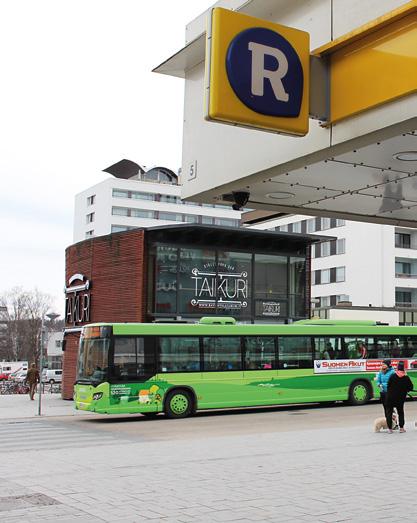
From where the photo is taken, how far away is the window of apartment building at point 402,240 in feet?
203

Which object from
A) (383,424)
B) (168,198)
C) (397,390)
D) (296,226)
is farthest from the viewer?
(168,198)

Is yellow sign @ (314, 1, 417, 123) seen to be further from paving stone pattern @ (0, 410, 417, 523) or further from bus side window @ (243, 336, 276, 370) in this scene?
bus side window @ (243, 336, 276, 370)

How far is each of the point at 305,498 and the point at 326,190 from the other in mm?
3666

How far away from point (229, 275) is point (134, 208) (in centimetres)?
5723

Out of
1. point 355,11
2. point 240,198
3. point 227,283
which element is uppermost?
point 355,11

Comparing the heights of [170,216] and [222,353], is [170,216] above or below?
above

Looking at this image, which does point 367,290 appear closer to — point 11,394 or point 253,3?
point 11,394

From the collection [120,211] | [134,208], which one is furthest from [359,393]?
[134,208]

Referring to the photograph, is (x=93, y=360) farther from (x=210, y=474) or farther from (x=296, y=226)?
(x=296, y=226)

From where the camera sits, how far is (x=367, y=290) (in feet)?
200

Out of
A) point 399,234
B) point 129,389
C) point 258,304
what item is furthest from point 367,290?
point 129,389

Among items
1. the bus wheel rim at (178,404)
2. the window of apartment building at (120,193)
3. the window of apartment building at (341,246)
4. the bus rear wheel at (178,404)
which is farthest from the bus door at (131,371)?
the window of apartment building at (120,193)

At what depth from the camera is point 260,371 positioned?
24.2m

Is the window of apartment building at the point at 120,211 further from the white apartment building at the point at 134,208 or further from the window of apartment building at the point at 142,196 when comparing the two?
the window of apartment building at the point at 142,196
